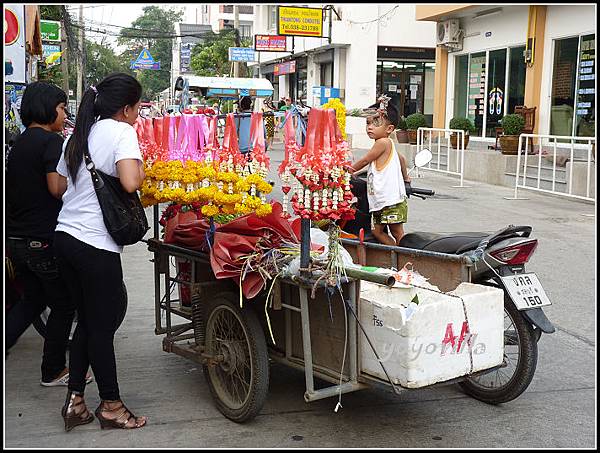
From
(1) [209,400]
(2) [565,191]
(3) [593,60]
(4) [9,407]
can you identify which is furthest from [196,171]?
(3) [593,60]

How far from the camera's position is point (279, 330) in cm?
387

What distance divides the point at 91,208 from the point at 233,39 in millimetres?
39388

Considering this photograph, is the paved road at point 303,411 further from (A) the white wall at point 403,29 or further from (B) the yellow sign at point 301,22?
(A) the white wall at point 403,29

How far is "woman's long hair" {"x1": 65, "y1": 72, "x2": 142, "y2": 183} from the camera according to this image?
351 centimetres

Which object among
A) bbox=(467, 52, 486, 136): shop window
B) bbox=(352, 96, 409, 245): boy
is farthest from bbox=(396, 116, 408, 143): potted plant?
bbox=(352, 96, 409, 245): boy

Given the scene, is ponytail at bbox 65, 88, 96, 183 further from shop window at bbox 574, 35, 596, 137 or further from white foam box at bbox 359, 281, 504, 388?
shop window at bbox 574, 35, 596, 137

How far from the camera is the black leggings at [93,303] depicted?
11.5 ft

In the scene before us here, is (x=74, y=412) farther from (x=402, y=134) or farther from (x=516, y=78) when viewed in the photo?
(x=402, y=134)

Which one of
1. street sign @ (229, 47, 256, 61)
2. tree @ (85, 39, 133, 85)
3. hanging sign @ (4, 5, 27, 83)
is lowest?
hanging sign @ (4, 5, 27, 83)

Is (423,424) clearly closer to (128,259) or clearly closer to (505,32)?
(128,259)

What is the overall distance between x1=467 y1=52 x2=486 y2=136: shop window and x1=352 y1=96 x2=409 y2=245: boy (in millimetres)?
14659

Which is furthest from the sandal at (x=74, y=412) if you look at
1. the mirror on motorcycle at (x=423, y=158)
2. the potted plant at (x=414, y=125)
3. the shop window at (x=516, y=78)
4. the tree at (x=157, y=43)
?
the tree at (x=157, y=43)

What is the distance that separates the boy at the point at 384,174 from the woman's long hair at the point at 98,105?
2250 mm

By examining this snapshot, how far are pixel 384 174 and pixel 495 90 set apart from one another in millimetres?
14448
